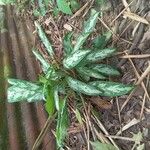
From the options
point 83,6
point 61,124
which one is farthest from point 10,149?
point 83,6

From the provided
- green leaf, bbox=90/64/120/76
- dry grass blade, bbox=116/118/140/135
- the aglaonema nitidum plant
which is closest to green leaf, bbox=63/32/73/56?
the aglaonema nitidum plant

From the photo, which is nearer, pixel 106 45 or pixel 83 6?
pixel 106 45

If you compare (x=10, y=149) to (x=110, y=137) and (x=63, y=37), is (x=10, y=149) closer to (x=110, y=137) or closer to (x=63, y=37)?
(x=110, y=137)

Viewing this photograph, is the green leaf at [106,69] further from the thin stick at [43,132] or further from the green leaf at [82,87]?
the thin stick at [43,132]

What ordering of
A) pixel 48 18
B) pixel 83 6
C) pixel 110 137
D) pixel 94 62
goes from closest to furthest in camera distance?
pixel 110 137 < pixel 94 62 < pixel 83 6 < pixel 48 18

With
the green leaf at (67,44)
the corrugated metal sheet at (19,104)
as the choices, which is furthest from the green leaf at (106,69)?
the corrugated metal sheet at (19,104)

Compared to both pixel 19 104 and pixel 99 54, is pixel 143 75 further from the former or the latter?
pixel 19 104

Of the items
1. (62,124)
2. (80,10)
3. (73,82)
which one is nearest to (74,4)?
(80,10)

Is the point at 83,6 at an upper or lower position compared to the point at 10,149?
upper
